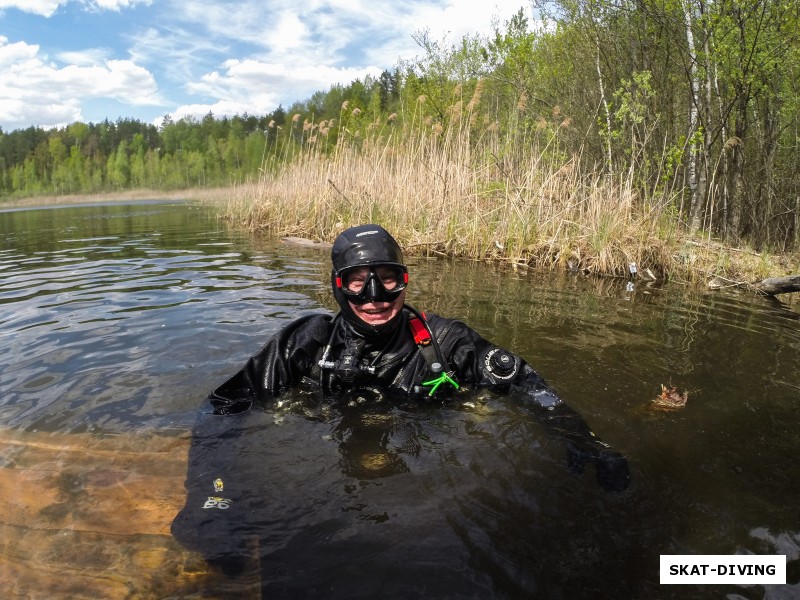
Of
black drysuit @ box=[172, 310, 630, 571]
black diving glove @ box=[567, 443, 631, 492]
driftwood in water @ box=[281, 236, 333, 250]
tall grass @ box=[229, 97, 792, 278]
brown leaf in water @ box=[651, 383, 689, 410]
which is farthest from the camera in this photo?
driftwood in water @ box=[281, 236, 333, 250]

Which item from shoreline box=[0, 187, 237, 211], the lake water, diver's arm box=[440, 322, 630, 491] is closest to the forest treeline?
the lake water

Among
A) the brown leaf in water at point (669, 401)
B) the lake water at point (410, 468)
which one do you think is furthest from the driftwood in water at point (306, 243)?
the brown leaf in water at point (669, 401)

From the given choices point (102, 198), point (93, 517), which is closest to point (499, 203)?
point (93, 517)

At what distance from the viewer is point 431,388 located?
3059 mm

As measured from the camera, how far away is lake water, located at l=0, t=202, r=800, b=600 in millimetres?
1769

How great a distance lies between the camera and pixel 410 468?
243cm

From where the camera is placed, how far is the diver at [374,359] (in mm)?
2860

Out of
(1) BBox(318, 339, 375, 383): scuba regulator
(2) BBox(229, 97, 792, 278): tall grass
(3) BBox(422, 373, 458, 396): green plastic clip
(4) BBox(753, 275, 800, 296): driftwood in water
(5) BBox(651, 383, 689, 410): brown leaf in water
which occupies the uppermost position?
(2) BBox(229, 97, 792, 278): tall grass

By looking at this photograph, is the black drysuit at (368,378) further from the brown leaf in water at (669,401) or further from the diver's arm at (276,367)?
the brown leaf in water at (669,401)

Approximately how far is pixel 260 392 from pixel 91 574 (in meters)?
1.34

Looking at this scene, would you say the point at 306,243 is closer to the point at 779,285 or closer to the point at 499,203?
the point at 499,203

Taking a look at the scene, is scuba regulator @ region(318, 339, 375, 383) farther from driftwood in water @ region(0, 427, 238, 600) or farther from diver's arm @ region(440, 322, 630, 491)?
driftwood in water @ region(0, 427, 238, 600)

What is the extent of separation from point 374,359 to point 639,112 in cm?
835

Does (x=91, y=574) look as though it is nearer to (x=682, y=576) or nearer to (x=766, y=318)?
(x=682, y=576)
